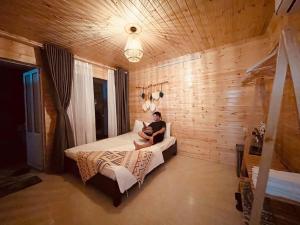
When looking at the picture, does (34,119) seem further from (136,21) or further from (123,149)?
(136,21)

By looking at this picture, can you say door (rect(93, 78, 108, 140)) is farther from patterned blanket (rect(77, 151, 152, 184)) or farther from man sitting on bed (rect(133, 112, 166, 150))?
patterned blanket (rect(77, 151, 152, 184))

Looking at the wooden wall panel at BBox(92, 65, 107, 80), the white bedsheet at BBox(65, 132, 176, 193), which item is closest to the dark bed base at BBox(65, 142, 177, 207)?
the white bedsheet at BBox(65, 132, 176, 193)

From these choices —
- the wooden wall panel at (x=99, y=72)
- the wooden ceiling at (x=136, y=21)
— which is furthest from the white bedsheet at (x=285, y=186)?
the wooden wall panel at (x=99, y=72)

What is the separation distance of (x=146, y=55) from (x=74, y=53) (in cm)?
160

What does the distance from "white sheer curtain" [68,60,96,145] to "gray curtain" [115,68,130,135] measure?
79 cm

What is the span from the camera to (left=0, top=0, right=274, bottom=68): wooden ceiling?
1.66m

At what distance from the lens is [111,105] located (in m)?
3.91

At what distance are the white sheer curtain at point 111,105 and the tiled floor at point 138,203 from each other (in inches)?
64.5

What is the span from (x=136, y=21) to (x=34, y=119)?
9.28ft

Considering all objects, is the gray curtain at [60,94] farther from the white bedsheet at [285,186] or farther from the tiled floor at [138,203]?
the white bedsheet at [285,186]

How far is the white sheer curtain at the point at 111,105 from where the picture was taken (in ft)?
12.7

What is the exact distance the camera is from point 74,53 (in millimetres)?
2988

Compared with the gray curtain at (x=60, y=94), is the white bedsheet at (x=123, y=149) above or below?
below

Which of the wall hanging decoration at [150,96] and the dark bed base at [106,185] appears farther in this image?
the wall hanging decoration at [150,96]
